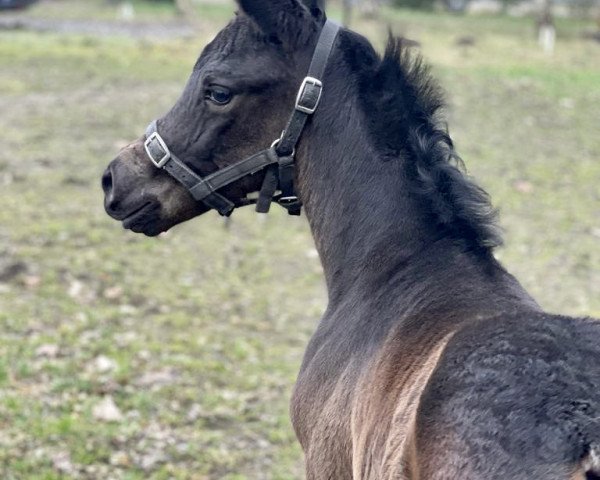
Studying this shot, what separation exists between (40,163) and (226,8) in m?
19.0

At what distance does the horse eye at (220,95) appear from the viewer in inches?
119

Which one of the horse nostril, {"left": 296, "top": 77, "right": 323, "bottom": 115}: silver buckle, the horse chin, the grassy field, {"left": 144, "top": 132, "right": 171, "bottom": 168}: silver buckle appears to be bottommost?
the grassy field

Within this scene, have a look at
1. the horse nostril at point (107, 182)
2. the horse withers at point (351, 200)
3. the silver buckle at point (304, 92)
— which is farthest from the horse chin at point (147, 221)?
the silver buckle at point (304, 92)

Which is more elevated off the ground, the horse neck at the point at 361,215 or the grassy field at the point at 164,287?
the horse neck at the point at 361,215

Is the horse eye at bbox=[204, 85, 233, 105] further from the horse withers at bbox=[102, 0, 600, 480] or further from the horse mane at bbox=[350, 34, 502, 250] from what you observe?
the horse mane at bbox=[350, 34, 502, 250]

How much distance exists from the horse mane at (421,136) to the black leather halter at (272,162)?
0.42 ft

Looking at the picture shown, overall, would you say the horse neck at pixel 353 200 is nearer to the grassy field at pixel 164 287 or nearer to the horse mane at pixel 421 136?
the horse mane at pixel 421 136

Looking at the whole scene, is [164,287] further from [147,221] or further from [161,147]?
[161,147]

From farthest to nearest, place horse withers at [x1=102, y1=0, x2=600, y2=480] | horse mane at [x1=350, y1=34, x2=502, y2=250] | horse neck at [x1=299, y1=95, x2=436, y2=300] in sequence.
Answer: horse neck at [x1=299, y1=95, x2=436, y2=300], horse mane at [x1=350, y1=34, x2=502, y2=250], horse withers at [x1=102, y1=0, x2=600, y2=480]

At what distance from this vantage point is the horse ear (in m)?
2.96

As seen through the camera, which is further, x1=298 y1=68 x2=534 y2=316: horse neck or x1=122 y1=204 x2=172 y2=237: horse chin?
x1=122 y1=204 x2=172 y2=237: horse chin

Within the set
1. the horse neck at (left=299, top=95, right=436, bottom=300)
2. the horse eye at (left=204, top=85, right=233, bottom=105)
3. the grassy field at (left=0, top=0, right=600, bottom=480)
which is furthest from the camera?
the grassy field at (left=0, top=0, right=600, bottom=480)

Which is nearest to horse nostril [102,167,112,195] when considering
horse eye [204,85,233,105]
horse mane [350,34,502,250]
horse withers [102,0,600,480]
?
horse withers [102,0,600,480]

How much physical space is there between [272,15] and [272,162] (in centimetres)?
51
